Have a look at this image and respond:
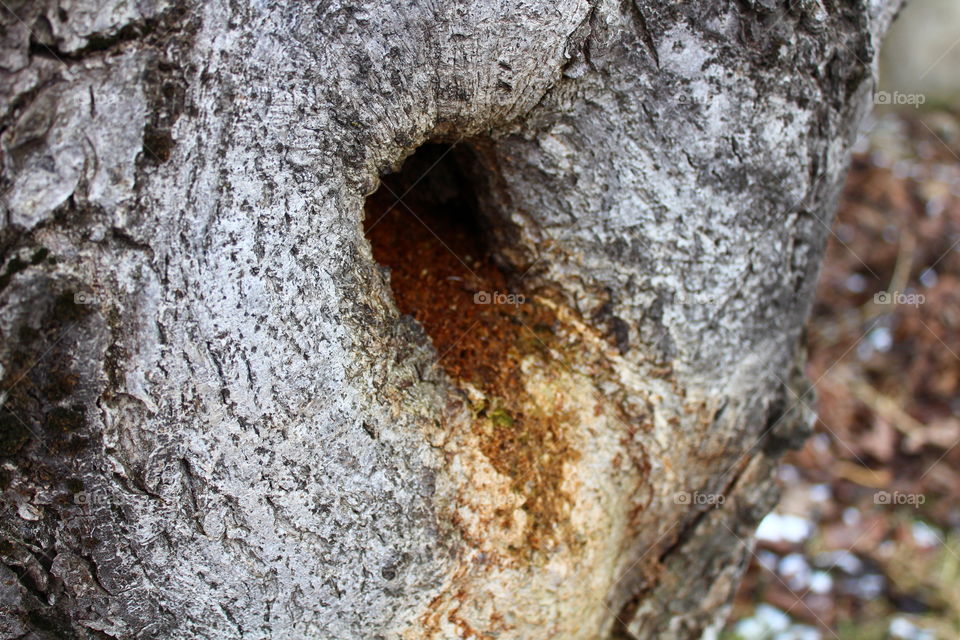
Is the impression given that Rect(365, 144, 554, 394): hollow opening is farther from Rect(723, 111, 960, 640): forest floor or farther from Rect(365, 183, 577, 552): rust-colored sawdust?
Rect(723, 111, 960, 640): forest floor

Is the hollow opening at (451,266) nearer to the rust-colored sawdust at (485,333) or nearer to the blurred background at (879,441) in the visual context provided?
the rust-colored sawdust at (485,333)

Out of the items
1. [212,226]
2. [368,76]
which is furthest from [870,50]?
[212,226]

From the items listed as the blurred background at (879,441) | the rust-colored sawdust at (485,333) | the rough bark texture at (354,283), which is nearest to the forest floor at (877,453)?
the blurred background at (879,441)

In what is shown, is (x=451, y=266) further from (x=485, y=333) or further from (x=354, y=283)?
Answer: (x=354, y=283)

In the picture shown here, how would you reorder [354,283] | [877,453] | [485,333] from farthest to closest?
[877,453], [485,333], [354,283]

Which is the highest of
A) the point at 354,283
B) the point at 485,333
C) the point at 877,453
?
the point at 877,453

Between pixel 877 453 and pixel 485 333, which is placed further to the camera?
pixel 877 453

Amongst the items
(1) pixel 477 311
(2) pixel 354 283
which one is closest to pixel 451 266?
(1) pixel 477 311

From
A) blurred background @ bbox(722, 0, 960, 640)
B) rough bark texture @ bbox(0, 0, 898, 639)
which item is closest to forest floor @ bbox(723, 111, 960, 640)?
blurred background @ bbox(722, 0, 960, 640)
